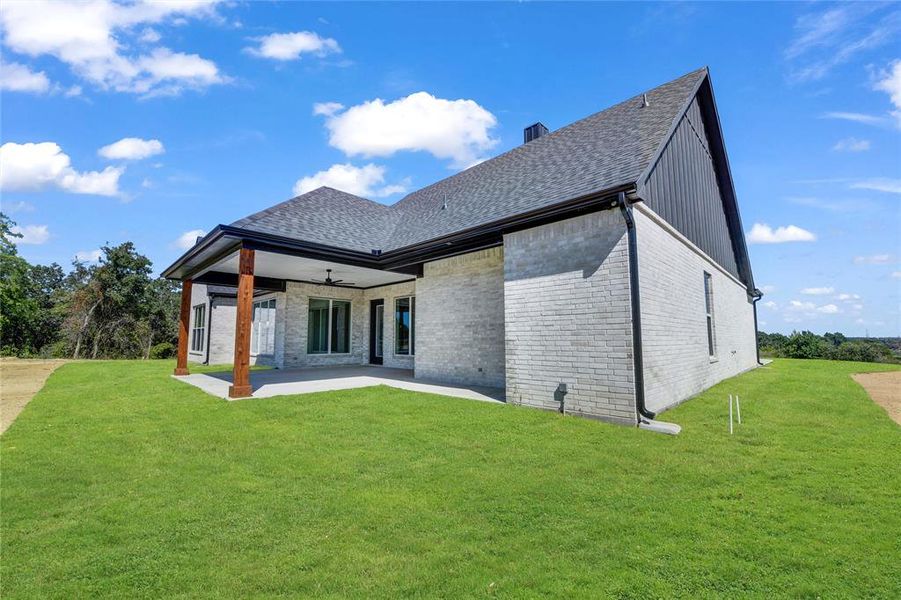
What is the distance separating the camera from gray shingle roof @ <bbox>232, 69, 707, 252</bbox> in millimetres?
7746

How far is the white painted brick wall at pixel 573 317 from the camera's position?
617 cm

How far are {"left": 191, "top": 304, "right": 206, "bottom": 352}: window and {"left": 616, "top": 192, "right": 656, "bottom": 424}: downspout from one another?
19.7m

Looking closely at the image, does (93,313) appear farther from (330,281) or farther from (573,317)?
(573,317)

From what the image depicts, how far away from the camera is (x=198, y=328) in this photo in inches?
797

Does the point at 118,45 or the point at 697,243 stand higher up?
the point at 118,45

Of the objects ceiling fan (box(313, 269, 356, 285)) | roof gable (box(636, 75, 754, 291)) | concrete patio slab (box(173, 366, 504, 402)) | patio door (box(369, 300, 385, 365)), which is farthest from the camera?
patio door (box(369, 300, 385, 365))

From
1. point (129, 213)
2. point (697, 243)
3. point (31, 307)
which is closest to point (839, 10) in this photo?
point (697, 243)

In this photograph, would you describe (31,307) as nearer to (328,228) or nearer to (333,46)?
(328,228)

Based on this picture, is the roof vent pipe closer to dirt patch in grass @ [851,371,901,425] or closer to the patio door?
the patio door

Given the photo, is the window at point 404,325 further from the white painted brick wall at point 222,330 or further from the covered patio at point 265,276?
the white painted brick wall at point 222,330

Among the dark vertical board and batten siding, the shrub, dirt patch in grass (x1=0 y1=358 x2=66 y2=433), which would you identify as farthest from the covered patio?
the shrub

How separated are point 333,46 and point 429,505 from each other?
9682 mm

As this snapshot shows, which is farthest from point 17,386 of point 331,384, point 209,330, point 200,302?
point 200,302

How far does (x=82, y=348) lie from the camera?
2542 cm
